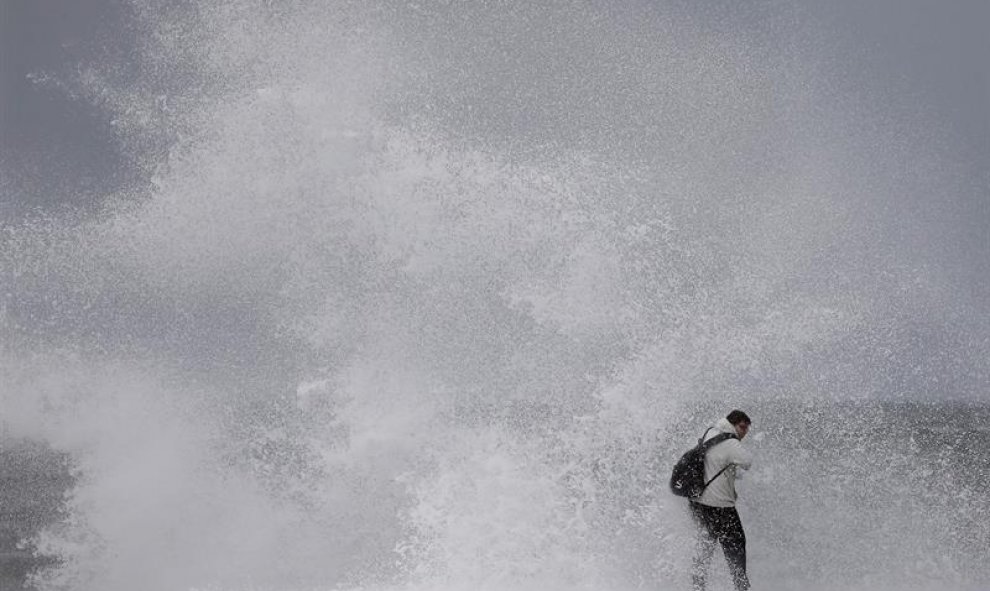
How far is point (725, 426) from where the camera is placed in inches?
334

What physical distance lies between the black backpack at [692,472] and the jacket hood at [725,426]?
0.04m

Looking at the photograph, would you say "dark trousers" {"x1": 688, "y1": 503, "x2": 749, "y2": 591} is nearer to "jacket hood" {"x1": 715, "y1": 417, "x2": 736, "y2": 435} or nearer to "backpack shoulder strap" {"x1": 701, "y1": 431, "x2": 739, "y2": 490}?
"backpack shoulder strap" {"x1": 701, "y1": 431, "x2": 739, "y2": 490}

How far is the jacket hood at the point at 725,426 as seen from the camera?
8.47 meters

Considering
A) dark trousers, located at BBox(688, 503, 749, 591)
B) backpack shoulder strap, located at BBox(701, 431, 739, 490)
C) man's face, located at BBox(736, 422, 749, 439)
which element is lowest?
dark trousers, located at BBox(688, 503, 749, 591)

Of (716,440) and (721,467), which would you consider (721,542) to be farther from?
(716,440)

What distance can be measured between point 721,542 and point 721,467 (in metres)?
0.71

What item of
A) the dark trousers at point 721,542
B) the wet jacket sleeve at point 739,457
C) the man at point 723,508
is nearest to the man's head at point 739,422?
the man at point 723,508

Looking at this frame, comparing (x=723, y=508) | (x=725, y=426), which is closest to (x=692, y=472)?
(x=723, y=508)

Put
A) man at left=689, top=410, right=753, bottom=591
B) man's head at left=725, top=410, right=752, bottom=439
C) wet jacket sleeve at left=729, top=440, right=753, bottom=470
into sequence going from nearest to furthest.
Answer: wet jacket sleeve at left=729, top=440, right=753, bottom=470 < man at left=689, top=410, right=753, bottom=591 < man's head at left=725, top=410, right=752, bottom=439

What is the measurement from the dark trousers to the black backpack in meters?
0.15

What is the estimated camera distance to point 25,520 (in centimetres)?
1479

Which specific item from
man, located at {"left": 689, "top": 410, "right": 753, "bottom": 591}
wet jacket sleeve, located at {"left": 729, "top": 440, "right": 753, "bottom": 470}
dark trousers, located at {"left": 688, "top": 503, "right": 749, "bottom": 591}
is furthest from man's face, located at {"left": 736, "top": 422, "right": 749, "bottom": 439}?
dark trousers, located at {"left": 688, "top": 503, "right": 749, "bottom": 591}

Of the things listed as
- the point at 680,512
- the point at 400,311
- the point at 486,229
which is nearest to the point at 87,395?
the point at 400,311

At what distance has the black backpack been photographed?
8.52 m
